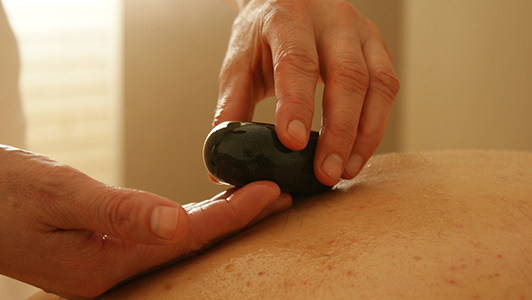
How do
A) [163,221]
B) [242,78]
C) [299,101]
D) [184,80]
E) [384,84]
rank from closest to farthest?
[163,221] → [299,101] → [384,84] → [242,78] → [184,80]

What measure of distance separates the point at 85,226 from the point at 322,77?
0.49 meters

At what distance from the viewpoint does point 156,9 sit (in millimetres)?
2529

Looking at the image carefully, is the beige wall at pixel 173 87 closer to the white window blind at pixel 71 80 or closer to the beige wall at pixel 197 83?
→ the beige wall at pixel 197 83

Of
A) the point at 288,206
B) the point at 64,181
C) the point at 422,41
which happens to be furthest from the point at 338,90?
the point at 422,41

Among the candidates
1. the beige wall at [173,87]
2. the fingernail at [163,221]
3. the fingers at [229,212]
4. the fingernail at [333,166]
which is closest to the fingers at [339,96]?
the fingernail at [333,166]

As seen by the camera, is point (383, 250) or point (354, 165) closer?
point (383, 250)

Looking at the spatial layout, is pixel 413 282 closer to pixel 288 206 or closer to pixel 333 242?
pixel 333 242

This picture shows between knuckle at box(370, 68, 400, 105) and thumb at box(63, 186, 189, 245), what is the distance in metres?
0.45

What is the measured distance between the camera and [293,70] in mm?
762

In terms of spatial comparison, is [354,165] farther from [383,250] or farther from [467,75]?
[467,75]

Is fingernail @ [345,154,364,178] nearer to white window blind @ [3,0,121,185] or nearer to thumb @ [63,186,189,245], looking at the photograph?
thumb @ [63,186,189,245]

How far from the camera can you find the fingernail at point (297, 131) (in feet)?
2.22

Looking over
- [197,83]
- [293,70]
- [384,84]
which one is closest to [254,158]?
[293,70]

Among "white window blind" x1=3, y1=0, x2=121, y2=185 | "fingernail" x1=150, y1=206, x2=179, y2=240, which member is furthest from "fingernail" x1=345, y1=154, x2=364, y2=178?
"white window blind" x1=3, y1=0, x2=121, y2=185
